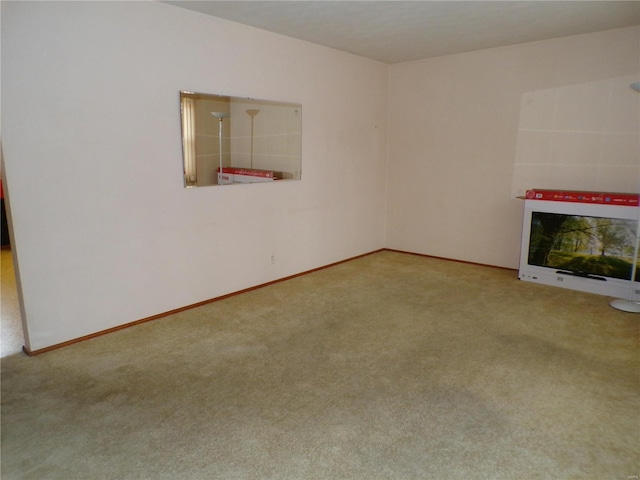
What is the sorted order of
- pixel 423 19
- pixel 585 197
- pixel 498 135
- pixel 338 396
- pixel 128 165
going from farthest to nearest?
pixel 498 135 < pixel 585 197 < pixel 423 19 < pixel 128 165 < pixel 338 396

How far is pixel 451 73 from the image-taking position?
4996 millimetres

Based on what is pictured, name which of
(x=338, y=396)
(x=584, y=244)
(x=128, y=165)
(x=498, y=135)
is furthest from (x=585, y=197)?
(x=128, y=165)

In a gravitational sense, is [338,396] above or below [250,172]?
below

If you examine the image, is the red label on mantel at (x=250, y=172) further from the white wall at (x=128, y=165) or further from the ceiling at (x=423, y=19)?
the ceiling at (x=423, y=19)

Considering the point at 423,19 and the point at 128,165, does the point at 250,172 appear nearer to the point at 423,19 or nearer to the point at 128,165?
the point at 128,165

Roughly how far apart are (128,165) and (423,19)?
266 cm

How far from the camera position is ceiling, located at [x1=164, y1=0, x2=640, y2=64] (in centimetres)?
324

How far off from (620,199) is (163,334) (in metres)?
4.06

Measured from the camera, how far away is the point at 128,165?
317 centimetres

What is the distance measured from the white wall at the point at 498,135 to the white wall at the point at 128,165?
144 cm

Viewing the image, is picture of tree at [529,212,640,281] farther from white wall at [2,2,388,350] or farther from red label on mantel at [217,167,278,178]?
red label on mantel at [217,167,278,178]

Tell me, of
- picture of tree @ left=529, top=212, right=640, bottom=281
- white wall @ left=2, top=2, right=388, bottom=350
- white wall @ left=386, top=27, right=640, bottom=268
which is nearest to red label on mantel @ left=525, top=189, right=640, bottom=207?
picture of tree @ left=529, top=212, right=640, bottom=281

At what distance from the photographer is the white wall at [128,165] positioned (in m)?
2.72

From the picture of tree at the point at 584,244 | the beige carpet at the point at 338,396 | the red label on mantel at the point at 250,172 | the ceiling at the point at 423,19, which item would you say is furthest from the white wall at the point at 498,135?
the red label on mantel at the point at 250,172
